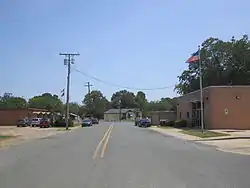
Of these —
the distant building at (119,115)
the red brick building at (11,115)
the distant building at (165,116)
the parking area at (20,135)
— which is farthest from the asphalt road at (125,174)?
the distant building at (119,115)

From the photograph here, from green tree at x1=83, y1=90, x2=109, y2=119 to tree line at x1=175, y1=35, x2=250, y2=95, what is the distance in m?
83.0

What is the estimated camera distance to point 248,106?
164 ft

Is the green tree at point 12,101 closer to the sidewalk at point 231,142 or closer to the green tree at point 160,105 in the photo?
the green tree at point 160,105

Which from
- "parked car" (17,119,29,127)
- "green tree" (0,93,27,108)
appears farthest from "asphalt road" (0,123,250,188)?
"green tree" (0,93,27,108)

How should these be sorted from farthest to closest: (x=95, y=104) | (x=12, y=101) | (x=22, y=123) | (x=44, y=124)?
(x=95, y=104)
(x=12, y=101)
(x=22, y=123)
(x=44, y=124)

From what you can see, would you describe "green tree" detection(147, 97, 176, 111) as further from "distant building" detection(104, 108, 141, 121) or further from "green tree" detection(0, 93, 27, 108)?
"green tree" detection(0, 93, 27, 108)

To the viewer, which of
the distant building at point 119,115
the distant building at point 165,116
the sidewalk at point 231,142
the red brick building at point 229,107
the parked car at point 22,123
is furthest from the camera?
the distant building at point 119,115

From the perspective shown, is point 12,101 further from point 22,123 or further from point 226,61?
point 226,61

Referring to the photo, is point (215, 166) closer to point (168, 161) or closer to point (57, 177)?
point (168, 161)

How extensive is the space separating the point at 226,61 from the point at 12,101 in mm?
95079

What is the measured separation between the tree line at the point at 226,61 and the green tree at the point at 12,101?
263ft

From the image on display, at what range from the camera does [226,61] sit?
270ft

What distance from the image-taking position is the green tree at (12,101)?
147m

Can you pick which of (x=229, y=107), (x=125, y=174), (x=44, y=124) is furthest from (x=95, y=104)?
(x=125, y=174)
